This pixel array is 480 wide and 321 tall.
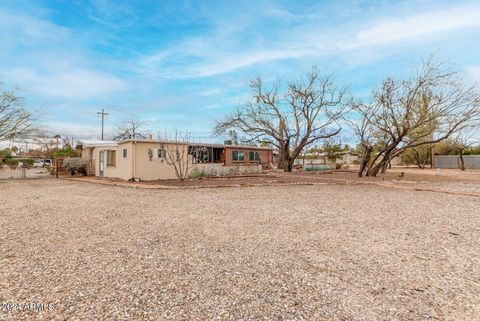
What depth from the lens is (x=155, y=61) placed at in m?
13.4

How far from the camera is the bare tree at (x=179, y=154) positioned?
14.8 m

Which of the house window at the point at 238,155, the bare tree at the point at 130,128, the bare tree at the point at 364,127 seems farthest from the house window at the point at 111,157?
the bare tree at the point at 130,128

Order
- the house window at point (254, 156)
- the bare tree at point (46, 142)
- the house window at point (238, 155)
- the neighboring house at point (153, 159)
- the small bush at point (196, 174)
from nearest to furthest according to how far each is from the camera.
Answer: the neighboring house at point (153, 159) < the small bush at point (196, 174) < the bare tree at point (46, 142) < the house window at point (238, 155) < the house window at point (254, 156)

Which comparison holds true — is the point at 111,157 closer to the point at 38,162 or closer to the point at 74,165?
the point at 74,165

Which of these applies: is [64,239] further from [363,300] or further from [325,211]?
[325,211]

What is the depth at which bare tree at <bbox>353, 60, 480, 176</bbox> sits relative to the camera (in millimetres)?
12875

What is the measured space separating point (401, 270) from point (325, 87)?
1950 centimetres

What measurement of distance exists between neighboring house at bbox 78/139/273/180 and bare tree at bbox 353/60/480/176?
927 cm

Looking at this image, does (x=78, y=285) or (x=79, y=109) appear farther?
(x=79, y=109)

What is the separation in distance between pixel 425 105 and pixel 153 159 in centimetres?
1407

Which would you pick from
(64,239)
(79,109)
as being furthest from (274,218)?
(79,109)

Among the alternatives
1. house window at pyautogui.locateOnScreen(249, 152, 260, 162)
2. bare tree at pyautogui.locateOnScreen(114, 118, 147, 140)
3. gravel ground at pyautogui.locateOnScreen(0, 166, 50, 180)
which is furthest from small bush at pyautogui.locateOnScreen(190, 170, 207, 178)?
bare tree at pyautogui.locateOnScreen(114, 118, 147, 140)

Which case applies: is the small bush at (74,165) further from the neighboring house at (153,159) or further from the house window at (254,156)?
the house window at (254,156)

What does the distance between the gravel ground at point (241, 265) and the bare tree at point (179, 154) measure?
8.65 m
